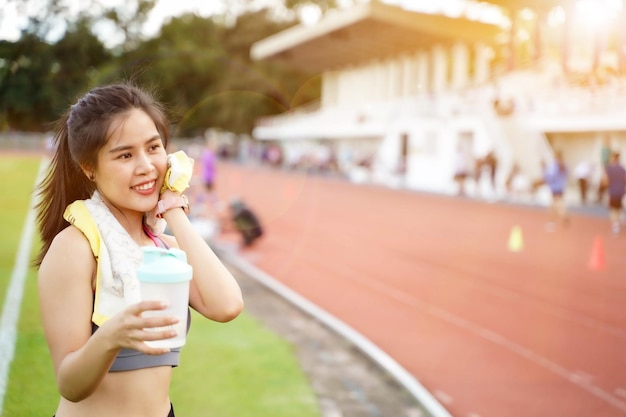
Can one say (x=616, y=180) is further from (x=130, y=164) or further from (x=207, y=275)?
(x=130, y=164)

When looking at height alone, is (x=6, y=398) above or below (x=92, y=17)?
below

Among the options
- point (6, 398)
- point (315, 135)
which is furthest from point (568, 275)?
point (315, 135)

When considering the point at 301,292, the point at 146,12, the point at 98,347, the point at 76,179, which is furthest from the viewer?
the point at 301,292

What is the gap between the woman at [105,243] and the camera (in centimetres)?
174

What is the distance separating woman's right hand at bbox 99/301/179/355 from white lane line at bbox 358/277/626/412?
5.11 meters

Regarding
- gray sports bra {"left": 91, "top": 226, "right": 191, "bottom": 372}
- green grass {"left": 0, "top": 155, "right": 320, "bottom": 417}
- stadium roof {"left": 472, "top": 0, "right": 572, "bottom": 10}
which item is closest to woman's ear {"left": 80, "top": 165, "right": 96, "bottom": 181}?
gray sports bra {"left": 91, "top": 226, "right": 191, "bottom": 372}

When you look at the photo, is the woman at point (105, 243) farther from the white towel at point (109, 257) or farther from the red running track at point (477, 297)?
the red running track at point (477, 297)

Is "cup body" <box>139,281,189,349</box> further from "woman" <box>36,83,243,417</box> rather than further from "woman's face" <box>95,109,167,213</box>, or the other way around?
"woman's face" <box>95,109,167,213</box>

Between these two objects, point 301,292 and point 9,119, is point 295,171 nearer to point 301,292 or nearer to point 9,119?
point 301,292

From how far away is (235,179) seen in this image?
37.6 m

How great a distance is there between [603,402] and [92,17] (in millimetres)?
5562

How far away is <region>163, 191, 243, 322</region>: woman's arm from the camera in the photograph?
192cm

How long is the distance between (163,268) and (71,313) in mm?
357

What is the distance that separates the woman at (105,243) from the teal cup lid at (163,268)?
0.24 m
